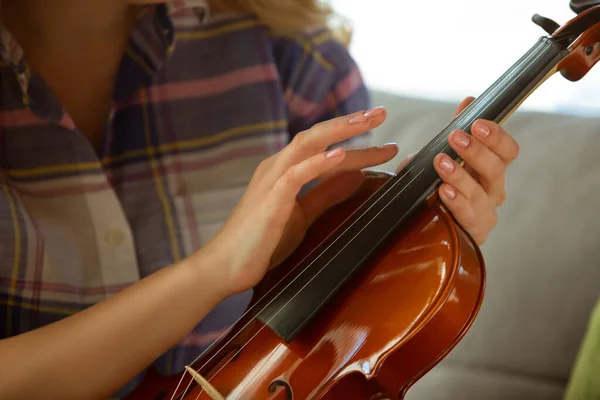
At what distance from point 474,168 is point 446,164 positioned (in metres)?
0.04

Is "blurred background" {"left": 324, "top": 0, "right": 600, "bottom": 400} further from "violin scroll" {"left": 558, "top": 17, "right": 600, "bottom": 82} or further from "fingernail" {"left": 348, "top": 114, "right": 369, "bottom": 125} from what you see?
"fingernail" {"left": 348, "top": 114, "right": 369, "bottom": 125}

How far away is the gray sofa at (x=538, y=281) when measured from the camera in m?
0.96

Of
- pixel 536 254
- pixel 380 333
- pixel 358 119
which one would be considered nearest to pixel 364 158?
pixel 358 119

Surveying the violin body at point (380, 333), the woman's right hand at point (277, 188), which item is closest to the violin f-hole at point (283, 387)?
the violin body at point (380, 333)

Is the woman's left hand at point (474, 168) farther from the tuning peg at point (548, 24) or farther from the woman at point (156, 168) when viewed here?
the tuning peg at point (548, 24)

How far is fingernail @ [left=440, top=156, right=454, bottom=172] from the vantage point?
58 centimetres

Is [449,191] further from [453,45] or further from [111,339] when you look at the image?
[453,45]

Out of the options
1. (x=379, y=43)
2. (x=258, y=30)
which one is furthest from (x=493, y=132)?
(x=379, y=43)

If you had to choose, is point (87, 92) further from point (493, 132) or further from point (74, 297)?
point (493, 132)

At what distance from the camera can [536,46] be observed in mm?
647

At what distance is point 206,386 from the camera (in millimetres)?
551

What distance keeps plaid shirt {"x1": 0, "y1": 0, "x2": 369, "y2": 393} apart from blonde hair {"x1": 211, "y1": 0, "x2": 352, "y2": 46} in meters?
0.01

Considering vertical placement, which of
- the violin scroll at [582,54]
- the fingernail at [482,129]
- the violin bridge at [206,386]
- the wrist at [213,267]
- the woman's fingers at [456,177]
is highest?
the violin scroll at [582,54]

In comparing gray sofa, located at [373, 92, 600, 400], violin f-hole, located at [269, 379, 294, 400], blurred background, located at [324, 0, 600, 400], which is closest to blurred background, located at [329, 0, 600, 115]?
blurred background, located at [324, 0, 600, 400]
